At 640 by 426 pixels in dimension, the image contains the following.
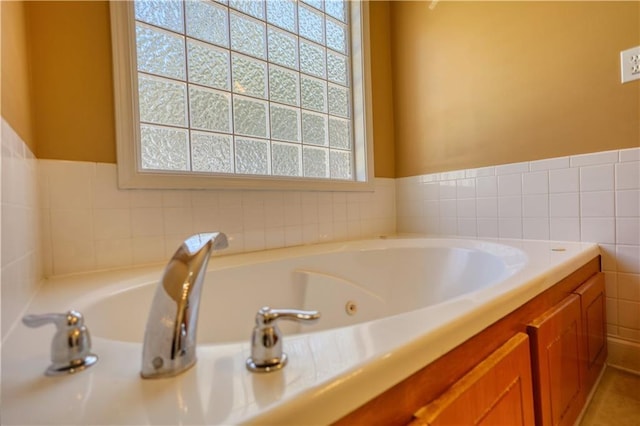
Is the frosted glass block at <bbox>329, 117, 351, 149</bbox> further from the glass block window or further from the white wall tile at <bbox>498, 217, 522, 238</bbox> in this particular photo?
the white wall tile at <bbox>498, 217, 522, 238</bbox>

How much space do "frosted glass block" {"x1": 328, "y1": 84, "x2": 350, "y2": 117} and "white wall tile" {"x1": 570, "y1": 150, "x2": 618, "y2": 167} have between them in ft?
3.88

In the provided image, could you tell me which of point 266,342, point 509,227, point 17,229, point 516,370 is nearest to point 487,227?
point 509,227

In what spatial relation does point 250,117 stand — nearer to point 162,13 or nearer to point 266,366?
point 162,13

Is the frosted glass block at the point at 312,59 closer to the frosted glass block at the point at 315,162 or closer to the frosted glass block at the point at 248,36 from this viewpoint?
the frosted glass block at the point at 248,36

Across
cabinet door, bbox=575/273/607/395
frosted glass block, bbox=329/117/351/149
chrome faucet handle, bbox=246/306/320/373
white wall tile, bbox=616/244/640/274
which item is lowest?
cabinet door, bbox=575/273/607/395

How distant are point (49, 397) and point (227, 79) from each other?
1.40 meters

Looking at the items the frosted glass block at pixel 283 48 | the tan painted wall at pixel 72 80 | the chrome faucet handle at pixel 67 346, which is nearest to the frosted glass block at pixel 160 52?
the tan painted wall at pixel 72 80

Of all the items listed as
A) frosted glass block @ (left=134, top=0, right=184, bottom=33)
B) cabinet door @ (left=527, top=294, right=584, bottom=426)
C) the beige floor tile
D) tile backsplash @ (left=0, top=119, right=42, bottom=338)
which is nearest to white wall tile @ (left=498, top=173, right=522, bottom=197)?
cabinet door @ (left=527, top=294, right=584, bottom=426)

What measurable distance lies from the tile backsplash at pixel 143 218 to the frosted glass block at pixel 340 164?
227 millimetres

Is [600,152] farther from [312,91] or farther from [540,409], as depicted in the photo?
[312,91]

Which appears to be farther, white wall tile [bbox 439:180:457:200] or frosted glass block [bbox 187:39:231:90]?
white wall tile [bbox 439:180:457:200]

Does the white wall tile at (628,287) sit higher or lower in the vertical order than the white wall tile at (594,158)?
lower

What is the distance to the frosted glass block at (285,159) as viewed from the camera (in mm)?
1601

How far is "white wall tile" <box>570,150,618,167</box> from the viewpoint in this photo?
122cm
